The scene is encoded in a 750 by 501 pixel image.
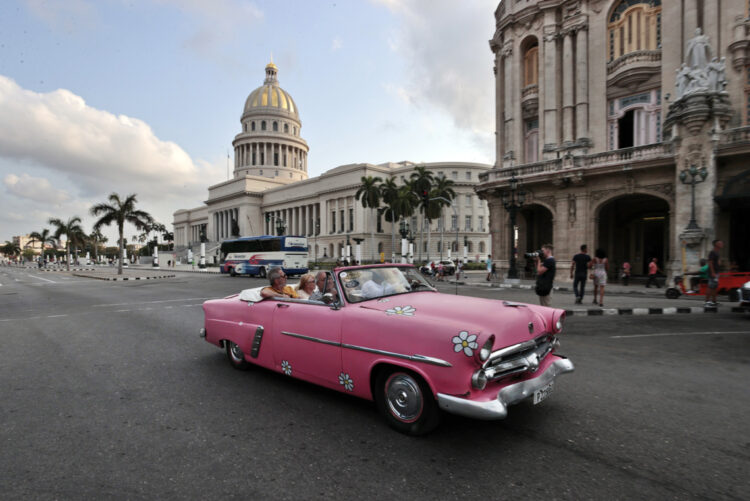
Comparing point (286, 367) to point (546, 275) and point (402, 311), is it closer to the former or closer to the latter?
point (402, 311)

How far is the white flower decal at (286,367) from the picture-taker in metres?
4.13

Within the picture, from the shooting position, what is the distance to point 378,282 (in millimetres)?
4129

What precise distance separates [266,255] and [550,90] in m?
23.5

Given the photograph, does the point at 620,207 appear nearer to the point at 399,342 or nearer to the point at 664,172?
the point at 664,172

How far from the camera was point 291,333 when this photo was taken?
4090 mm

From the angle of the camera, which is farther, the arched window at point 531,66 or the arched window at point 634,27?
the arched window at point 531,66

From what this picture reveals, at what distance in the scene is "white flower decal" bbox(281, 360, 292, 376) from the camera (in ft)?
13.5

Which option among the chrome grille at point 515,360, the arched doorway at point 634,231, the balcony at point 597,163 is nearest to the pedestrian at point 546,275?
the chrome grille at point 515,360

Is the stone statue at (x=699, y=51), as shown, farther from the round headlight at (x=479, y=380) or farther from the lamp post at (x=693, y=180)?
the round headlight at (x=479, y=380)

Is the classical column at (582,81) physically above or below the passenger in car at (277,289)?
above

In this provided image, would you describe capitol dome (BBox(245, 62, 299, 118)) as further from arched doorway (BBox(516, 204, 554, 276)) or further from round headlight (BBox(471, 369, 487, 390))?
round headlight (BBox(471, 369, 487, 390))

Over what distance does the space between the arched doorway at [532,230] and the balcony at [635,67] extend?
332 inches

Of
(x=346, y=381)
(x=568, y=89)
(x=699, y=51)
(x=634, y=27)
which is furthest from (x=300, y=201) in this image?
(x=346, y=381)

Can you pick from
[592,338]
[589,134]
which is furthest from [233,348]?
[589,134]
